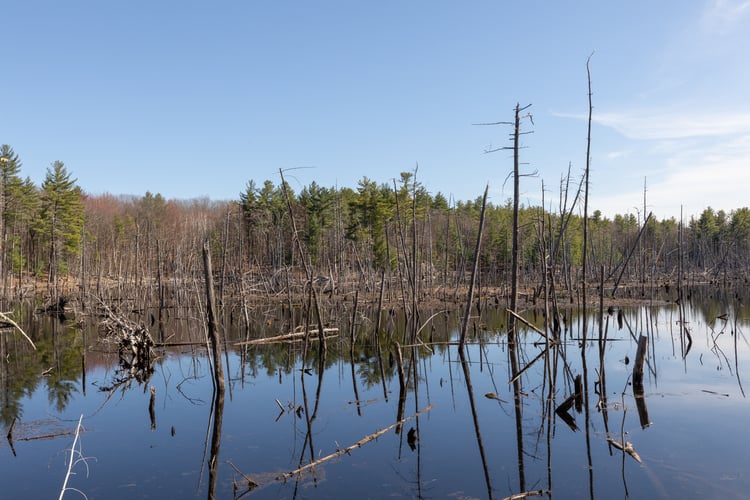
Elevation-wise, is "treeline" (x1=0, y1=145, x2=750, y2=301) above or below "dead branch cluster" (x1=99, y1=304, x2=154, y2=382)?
above

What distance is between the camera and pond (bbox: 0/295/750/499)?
791 centimetres

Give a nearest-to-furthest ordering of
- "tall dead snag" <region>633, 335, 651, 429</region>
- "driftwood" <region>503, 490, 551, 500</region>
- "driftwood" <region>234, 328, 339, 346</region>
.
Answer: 1. "driftwood" <region>503, 490, 551, 500</region>
2. "tall dead snag" <region>633, 335, 651, 429</region>
3. "driftwood" <region>234, 328, 339, 346</region>

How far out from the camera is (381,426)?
1091cm

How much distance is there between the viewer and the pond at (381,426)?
7910 millimetres

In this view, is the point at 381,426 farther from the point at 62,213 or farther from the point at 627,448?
the point at 62,213

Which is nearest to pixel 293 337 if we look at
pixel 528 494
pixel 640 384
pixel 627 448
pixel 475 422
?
pixel 475 422

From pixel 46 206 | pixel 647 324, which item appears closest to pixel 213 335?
pixel 647 324

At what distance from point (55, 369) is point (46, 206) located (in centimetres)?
4064

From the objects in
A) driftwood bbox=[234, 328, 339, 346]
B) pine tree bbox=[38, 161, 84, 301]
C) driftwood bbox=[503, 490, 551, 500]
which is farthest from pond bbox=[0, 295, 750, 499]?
pine tree bbox=[38, 161, 84, 301]

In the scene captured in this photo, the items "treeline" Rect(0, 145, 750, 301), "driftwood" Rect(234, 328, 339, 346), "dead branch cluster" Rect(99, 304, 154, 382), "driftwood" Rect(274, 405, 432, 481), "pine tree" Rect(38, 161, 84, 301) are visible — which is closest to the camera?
"driftwood" Rect(274, 405, 432, 481)

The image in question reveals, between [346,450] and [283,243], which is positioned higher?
[283,243]

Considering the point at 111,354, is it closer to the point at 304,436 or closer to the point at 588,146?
the point at 304,436

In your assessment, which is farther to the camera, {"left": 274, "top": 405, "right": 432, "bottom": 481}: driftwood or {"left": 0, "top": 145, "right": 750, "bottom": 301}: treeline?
{"left": 0, "top": 145, "right": 750, "bottom": 301}: treeline

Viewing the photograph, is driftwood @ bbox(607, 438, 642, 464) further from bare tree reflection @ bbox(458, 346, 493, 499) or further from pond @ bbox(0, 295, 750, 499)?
bare tree reflection @ bbox(458, 346, 493, 499)
